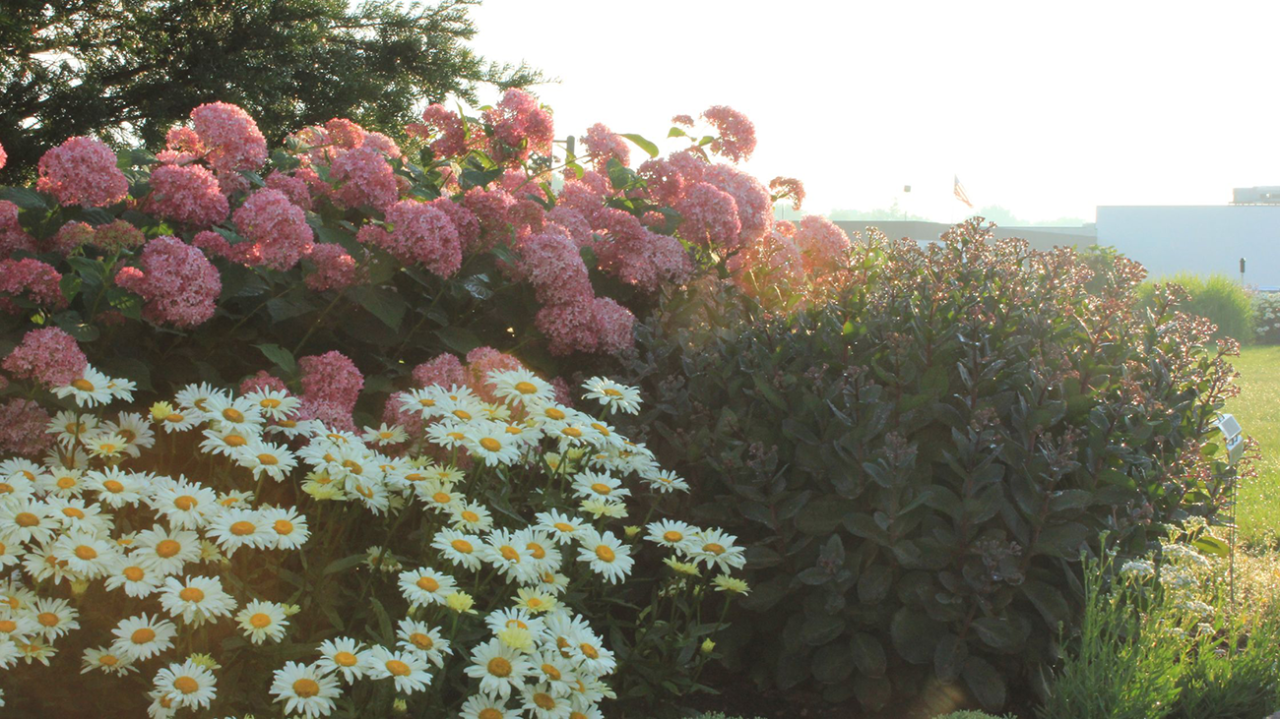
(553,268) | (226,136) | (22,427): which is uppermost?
(226,136)

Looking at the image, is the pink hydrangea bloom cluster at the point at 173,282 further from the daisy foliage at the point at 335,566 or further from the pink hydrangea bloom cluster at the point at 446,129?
the pink hydrangea bloom cluster at the point at 446,129

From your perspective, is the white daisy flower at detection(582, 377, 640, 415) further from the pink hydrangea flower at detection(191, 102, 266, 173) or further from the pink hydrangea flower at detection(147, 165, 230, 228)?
the pink hydrangea flower at detection(191, 102, 266, 173)

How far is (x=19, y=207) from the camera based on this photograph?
2.98 m

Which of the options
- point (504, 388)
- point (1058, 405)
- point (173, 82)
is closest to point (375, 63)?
point (173, 82)

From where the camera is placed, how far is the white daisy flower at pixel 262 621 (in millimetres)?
1905

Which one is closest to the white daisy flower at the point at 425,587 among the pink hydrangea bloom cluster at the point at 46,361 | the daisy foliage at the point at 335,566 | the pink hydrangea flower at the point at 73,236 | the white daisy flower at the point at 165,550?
the daisy foliage at the point at 335,566

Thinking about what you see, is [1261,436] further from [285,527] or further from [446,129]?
[285,527]

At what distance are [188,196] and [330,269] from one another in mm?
544

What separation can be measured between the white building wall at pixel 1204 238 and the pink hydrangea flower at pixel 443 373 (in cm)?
6353

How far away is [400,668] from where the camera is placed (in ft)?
5.75

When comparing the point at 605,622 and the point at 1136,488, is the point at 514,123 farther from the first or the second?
the point at 1136,488

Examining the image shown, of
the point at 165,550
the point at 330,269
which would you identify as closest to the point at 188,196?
the point at 330,269

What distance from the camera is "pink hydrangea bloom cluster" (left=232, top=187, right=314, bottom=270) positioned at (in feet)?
9.14

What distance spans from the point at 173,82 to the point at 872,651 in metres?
7.63
